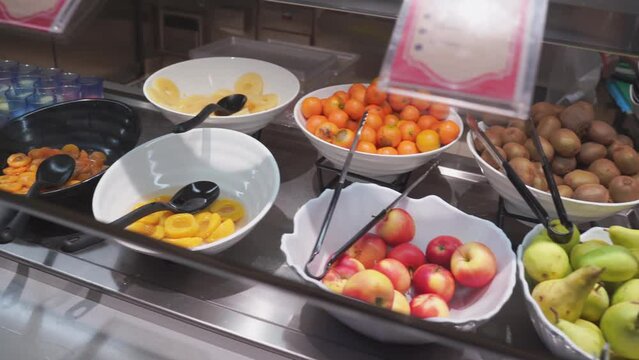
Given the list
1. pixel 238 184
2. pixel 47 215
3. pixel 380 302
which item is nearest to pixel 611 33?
pixel 380 302

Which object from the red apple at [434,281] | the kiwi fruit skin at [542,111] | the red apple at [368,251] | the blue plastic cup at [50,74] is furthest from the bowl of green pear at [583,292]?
the blue plastic cup at [50,74]

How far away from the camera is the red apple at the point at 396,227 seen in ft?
2.72

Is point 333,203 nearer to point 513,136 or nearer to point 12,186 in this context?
point 513,136

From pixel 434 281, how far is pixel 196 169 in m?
0.50

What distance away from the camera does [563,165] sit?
94 centimetres

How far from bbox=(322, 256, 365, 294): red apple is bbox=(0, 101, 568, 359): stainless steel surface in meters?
0.05

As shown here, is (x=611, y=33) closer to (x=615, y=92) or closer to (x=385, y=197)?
(x=385, y=197)

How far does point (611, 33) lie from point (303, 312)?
1.93 ft

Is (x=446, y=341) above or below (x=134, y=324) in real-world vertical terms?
above

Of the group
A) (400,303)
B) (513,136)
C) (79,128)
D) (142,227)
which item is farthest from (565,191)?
(79,128)

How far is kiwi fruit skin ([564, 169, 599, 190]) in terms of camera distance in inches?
34.4

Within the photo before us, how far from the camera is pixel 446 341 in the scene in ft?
1.53

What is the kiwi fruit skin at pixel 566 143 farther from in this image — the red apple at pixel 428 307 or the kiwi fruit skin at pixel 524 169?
the red apple at pixel 428 307

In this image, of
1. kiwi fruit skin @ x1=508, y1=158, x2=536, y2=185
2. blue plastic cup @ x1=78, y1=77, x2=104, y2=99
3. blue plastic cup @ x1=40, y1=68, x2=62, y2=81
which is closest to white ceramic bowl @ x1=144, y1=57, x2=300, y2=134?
blue plastic cup @ x1=78, y1=77, x2=104, y2=99
